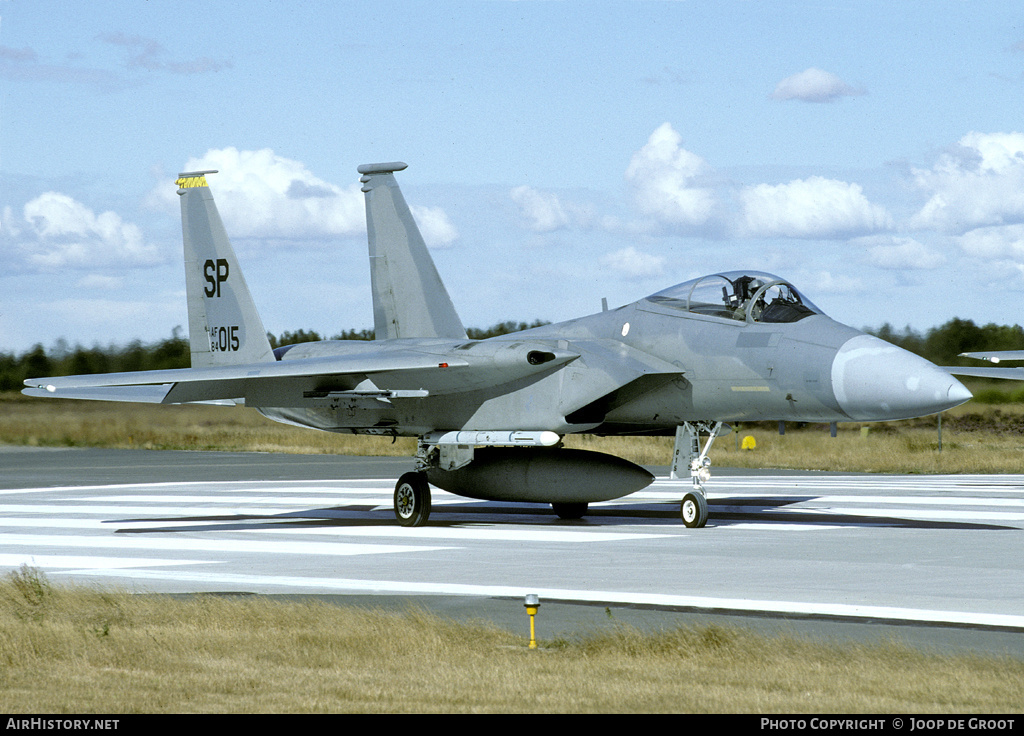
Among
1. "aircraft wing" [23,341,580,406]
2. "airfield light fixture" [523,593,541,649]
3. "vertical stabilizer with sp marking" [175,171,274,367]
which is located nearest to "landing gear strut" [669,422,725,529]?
"aircraft wing" [23,341,580,406]

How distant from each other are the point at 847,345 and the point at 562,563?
4009 mm

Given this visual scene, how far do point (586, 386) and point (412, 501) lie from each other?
2.88 m

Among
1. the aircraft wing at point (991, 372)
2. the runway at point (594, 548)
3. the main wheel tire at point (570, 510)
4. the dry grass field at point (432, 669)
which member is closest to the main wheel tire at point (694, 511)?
the runway at point (594, 548)

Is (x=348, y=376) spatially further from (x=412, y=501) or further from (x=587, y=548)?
(x=587, y=548)

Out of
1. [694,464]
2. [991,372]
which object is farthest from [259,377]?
[991,372]

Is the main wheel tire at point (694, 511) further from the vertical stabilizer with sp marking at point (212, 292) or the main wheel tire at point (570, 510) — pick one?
the vertical stabilizer with sp marking at point (212, 292)

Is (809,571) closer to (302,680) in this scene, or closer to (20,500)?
(302,680)

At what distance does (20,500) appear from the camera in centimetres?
2189

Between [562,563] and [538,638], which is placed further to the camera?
[562,563]

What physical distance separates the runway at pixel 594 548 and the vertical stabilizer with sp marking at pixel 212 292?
2.39 m

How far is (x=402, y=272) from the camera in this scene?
19.1 metres

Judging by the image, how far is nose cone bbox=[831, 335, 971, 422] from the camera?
13.1 m

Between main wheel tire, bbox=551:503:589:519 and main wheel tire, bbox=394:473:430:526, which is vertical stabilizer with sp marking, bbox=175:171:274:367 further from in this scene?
main wheel tire, bbox=551:503:589:519
